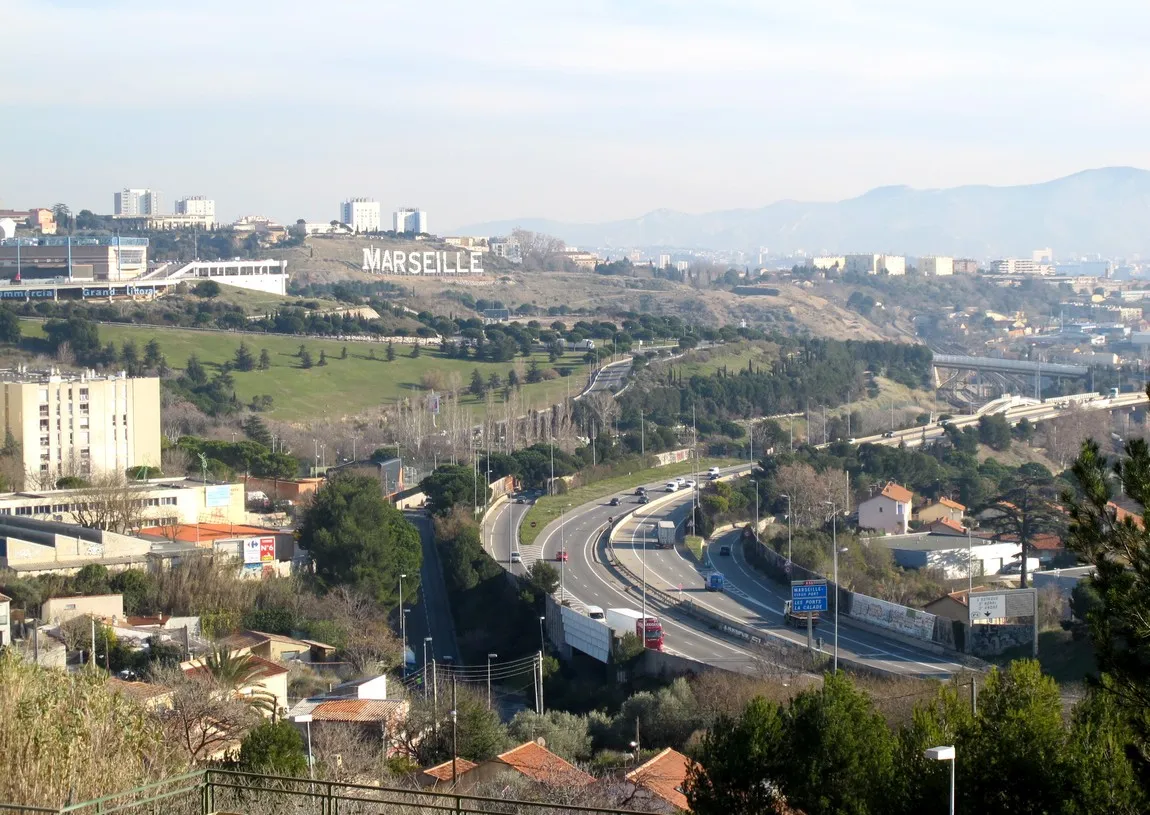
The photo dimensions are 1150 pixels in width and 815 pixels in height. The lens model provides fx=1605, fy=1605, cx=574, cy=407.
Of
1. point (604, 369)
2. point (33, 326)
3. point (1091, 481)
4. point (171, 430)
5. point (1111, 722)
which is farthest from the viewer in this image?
point (604, 369)

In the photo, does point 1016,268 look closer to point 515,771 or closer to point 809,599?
point 809,599

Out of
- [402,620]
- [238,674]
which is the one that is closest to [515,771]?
[238,674]

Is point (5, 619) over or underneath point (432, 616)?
over

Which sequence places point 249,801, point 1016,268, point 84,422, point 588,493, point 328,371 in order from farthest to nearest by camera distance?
point 1016,268 → point 328,371 → point 588,493 → point 84,422 → point 249,801

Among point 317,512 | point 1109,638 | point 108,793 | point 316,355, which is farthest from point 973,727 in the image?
point 316,355

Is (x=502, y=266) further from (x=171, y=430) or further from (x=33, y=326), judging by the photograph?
(x=171, y=430)

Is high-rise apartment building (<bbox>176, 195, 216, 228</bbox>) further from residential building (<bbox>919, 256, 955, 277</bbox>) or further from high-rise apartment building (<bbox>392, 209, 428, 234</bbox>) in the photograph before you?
residential building (<bbox>919, 256, 955, 277</bbox>)

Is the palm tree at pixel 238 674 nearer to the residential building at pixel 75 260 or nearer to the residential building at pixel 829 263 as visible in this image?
the residential building at pixel 75 260
